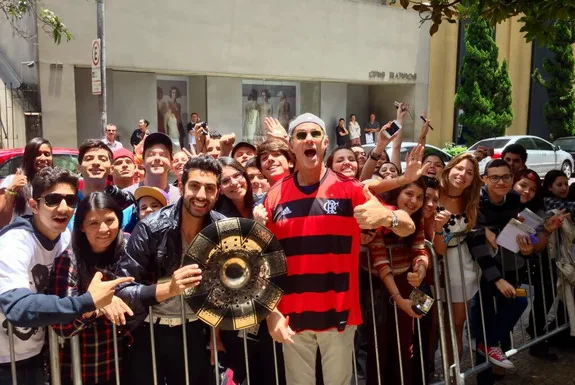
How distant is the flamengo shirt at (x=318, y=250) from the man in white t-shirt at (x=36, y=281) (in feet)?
3.02

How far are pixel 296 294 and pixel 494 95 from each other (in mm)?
22023

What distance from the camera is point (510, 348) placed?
182 inches

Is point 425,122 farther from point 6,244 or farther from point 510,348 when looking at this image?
point 6,244

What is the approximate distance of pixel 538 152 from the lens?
62.1ft

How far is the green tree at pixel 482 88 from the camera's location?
2227cm

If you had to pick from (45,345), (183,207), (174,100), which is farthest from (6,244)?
(174,100)

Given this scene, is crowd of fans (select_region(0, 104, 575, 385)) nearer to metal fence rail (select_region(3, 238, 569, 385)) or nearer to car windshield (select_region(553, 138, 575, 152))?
metal fence rail (select_region(3, 238, 569, 385))

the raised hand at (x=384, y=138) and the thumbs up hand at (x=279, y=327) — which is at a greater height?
the raised hand at (x=384, y=138)

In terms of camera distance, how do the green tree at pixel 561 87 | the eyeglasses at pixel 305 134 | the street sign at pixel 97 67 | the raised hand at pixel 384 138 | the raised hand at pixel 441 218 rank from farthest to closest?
the green tree at pixel 561 87, the street sign at pixel 97 67, the raised hand at pixel 384 138, the raised hand at pixel 441 218, the eyeglasses at pixel 305 134

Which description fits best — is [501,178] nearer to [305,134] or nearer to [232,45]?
[305,134]

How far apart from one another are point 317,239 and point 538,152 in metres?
18.1

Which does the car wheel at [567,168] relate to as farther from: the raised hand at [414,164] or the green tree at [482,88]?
the raised hand at [414,164]

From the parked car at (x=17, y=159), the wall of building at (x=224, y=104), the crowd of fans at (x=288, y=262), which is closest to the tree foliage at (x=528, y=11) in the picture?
the crowd of fans at (x=288, y=262)

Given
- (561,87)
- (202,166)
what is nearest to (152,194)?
(202,166)
